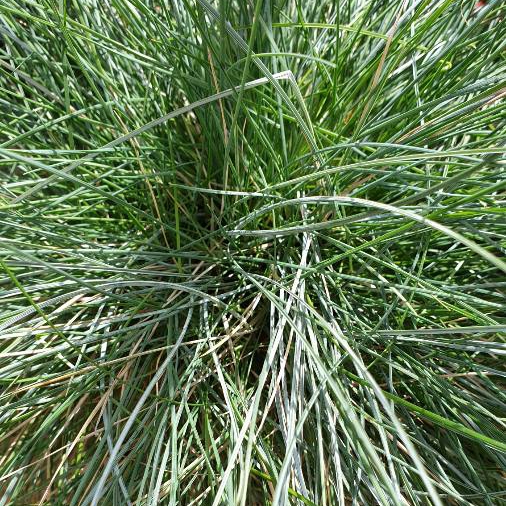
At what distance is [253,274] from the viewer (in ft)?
2.54

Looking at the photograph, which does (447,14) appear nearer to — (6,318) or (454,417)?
(454,417)

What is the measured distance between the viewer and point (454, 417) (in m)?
0.74

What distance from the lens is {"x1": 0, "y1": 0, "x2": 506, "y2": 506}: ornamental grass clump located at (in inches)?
27.1

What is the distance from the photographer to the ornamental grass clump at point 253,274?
689 mm

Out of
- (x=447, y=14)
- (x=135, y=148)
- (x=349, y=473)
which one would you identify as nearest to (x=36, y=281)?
(x=135, y=148)

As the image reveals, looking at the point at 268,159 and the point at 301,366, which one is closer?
the point at 301,366

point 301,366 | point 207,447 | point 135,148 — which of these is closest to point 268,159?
point 135,148

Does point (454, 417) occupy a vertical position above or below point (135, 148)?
below

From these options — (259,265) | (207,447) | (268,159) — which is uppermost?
(268,159)

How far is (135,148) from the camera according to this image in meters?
0.82

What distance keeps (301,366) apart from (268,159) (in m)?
0.31

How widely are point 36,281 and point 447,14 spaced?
0.69m

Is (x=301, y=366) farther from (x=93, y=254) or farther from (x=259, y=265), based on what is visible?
(x=93, y=254)

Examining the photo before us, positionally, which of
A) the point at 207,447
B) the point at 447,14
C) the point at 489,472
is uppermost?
the point at 447,14
